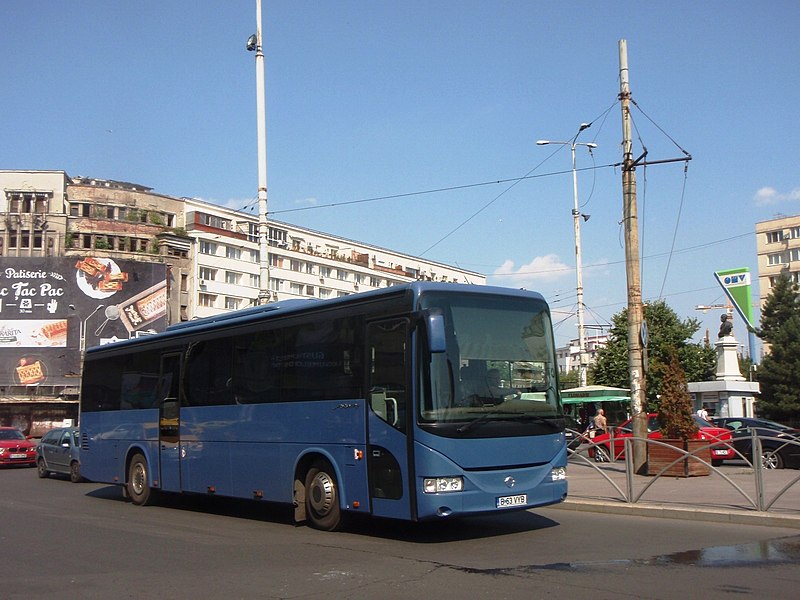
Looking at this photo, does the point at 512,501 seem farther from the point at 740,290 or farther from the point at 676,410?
the point at 740,290

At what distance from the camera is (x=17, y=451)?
29844 millimetres

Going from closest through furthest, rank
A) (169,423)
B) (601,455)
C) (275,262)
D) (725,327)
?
(169,423), (601,455), (725,327), (275,262)

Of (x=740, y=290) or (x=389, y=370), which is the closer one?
(x=389, y=370)

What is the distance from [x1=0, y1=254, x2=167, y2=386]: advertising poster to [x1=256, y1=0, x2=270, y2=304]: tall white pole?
4558 centimetres

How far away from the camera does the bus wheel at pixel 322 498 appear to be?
11664mm

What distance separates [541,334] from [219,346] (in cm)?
581

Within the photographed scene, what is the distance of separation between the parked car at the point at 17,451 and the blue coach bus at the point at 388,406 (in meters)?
18.4

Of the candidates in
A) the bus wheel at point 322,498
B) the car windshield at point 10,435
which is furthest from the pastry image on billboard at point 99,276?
the bus wheel at point 322,498

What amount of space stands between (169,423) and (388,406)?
21.4ft

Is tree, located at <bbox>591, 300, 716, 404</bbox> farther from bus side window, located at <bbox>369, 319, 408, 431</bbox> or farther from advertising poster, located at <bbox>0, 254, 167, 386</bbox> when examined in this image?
bus side window, located at <bbox>369, 319, 408, 431</bbox>

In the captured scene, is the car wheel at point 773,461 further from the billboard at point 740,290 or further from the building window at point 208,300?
the building window at point 208,300

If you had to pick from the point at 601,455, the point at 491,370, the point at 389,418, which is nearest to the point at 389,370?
the point at 389,418

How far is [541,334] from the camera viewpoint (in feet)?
37.3

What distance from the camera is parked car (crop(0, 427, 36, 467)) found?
29625 mm
